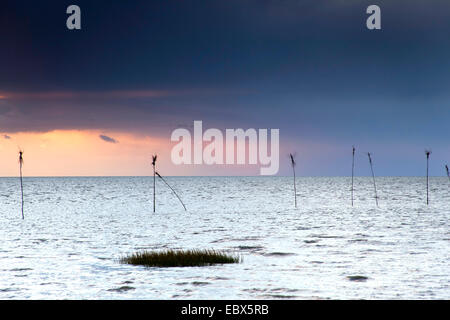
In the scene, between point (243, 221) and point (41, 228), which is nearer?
point (41, 228)

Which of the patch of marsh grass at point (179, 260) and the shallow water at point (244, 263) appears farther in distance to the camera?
the patch of marsh grass at point (179, 260)

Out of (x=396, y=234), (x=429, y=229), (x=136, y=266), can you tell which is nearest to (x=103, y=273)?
(x=136, y=266)

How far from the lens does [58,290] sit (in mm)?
20188

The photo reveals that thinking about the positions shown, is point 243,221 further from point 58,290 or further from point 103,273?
point 58,290

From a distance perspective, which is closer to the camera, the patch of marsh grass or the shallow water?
the shallow water

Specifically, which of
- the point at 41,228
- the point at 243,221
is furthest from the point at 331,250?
the point at 41,228

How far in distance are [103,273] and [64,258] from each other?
237 inches

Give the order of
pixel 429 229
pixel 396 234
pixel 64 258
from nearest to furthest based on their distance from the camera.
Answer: pixel 64 258 → pixel 396 234 → pixel 429 229

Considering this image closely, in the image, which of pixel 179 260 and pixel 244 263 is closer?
pixel 179 260

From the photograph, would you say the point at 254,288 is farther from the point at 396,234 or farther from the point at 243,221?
the point at 243,221
